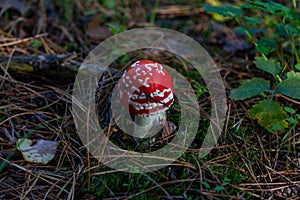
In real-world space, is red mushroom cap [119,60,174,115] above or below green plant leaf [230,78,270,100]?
above

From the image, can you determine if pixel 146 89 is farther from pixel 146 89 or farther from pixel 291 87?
pixel 291 87

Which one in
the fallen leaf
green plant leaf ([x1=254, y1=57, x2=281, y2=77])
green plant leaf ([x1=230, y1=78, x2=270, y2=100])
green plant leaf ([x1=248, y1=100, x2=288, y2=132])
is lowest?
the fallen leaf

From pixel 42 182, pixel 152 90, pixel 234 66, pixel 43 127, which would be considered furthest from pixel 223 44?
pixel 42 182

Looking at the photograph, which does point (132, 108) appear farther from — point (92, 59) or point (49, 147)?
point (92, 59)

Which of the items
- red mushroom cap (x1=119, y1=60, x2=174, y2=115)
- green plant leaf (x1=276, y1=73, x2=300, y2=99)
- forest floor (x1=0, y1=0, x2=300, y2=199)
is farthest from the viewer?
green plant leaf (x1=276, y1=73, x2=300, y2=99)

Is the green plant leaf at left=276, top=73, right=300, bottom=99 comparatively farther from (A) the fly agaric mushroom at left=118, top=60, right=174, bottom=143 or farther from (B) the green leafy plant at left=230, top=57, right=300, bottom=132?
(A) the fly agaric mushroom at left=118, top=60, right=174, bottom=143

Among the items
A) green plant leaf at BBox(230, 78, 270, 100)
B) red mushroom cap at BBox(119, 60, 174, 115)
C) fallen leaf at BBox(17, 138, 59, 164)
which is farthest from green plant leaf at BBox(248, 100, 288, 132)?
fallen leaf at BBox(17, 138, 59, 164)

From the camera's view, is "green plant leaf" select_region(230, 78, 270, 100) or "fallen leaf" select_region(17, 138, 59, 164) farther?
"green plant leaf" select_region(230, 78, 270, 100)

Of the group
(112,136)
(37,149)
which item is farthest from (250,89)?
(37,149)
